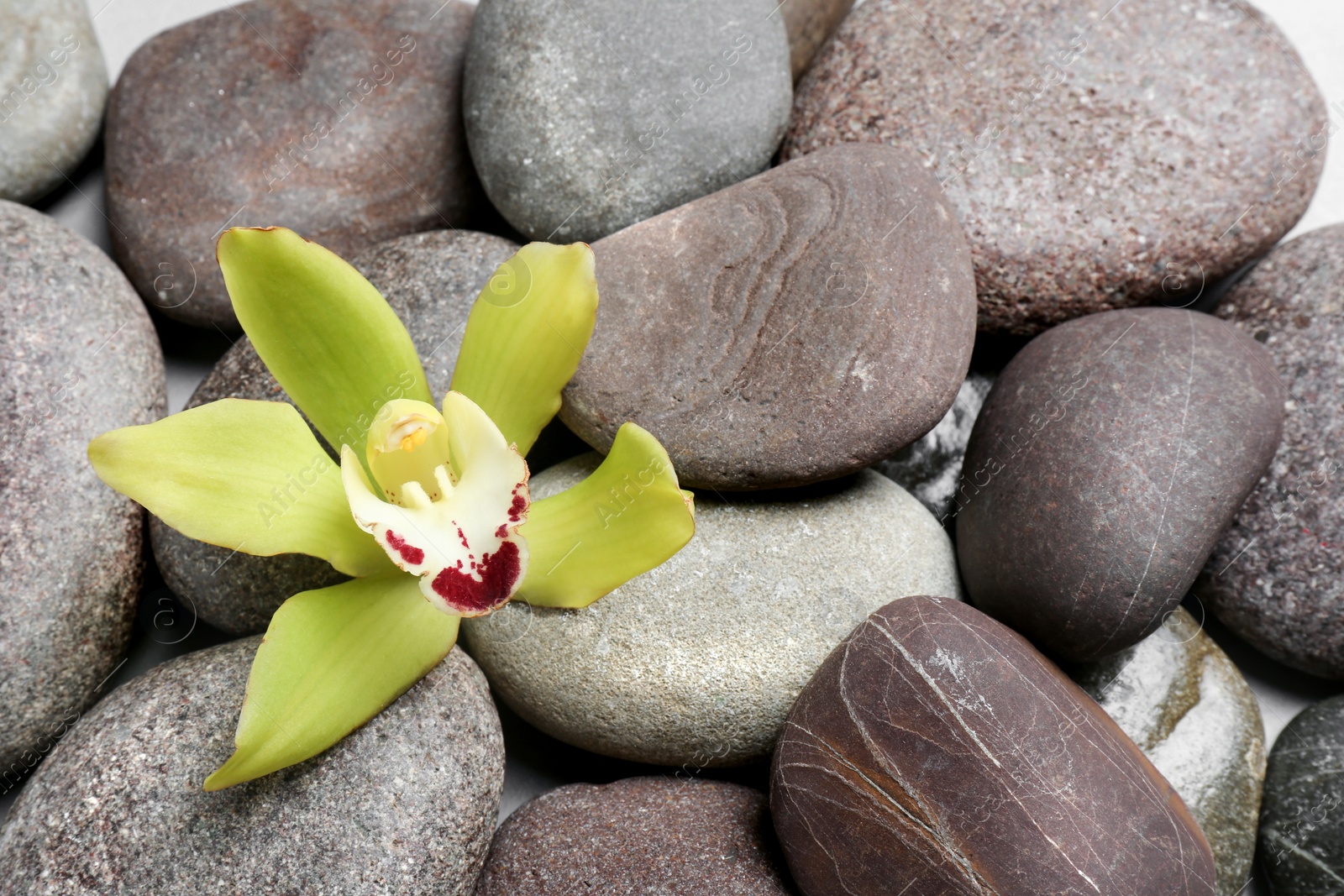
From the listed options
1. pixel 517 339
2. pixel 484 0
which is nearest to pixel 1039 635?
pixel 517 339

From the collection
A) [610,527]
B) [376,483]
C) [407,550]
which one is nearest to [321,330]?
[376,483]

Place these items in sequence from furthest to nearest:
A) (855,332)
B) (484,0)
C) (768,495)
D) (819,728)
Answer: (484,0) < (768,495) < (855,332) < (819,728)

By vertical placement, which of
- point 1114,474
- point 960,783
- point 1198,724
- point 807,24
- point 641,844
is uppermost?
point 807,24

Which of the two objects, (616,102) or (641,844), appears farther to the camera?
(616,102)

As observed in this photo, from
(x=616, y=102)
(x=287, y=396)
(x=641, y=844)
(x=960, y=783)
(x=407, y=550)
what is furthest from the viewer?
(x=616, y=102)

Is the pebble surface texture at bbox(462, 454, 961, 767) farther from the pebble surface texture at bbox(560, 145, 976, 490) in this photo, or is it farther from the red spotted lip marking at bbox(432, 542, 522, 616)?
the red spotted lip marking at bbox(432, 542, 522, 616)

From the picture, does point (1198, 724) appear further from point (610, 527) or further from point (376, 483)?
point (376, 483)

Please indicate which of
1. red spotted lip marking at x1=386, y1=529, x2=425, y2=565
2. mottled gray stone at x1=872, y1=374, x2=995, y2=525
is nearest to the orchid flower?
red spotted lip marking at x1=386, y1=529, x2=425, y2=565

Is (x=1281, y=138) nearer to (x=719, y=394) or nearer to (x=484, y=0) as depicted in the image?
(x=719, y=394)
